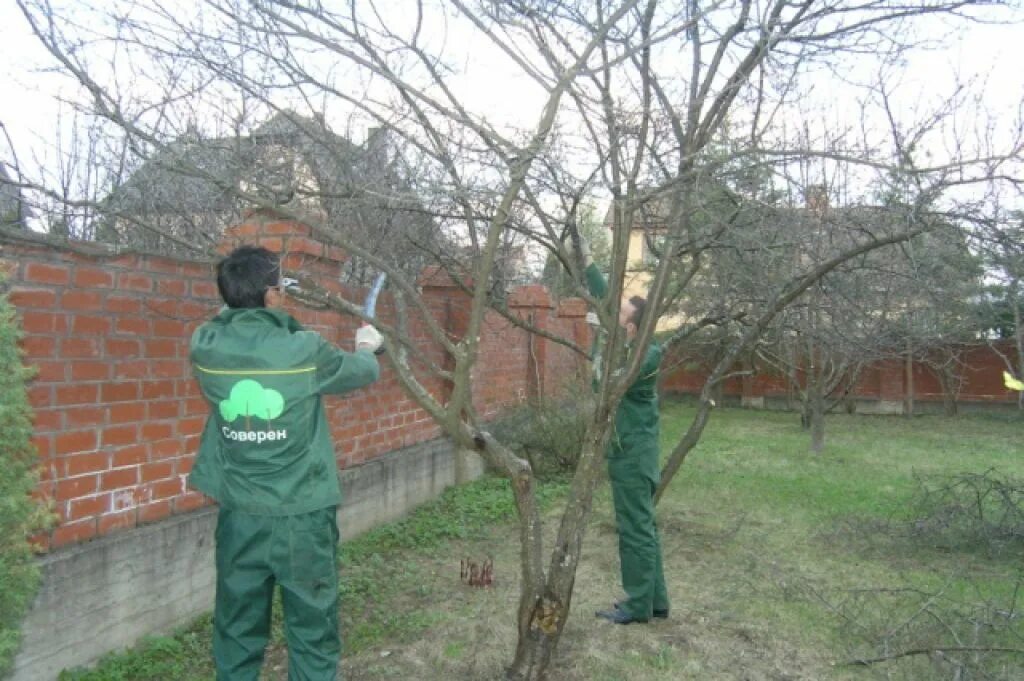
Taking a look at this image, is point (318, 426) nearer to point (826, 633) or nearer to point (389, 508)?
point (826, 633)

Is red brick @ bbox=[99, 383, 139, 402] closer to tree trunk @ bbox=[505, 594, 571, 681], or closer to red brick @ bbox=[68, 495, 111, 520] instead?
red brick @ bbox=[68, 495, 111, 520]

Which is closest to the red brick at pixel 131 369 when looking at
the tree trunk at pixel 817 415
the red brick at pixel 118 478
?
the red brick at pixel 118 478

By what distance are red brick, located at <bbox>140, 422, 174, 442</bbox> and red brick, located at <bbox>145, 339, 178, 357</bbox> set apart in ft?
1.15

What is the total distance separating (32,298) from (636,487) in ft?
9.61

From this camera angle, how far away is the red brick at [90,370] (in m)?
3.54

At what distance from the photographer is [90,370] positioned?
3.61m

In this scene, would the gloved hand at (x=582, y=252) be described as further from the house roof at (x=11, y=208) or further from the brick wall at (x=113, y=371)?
the house roof at (x=11, y=208)

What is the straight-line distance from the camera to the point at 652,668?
368 centimetres

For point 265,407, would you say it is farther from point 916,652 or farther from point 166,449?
point 916,652

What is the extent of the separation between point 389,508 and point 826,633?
3.42m

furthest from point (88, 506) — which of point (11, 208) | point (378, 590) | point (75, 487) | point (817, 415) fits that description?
point (817, 415)

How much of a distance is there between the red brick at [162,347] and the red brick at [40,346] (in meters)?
0.56

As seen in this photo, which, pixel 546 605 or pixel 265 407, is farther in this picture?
pixel 546 605

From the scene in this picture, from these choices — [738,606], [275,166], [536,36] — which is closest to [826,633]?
[738,606]
